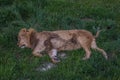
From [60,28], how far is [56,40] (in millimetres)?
1144

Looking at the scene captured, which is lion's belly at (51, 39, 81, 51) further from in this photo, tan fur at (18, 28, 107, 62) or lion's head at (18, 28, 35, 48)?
lion's head at (18, 28, 35, 48)

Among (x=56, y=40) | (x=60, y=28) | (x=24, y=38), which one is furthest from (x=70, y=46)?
(x=60, y=28)

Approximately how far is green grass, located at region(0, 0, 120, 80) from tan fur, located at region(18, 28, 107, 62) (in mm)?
150

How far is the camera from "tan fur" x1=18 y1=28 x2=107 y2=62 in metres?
8.50

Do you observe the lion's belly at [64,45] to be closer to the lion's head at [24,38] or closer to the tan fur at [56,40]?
the tan fur at [56,40]

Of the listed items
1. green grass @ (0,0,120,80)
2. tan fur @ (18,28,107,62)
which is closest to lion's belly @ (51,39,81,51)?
tan fur @ (18,28,107,62)

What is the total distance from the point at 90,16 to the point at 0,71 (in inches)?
140

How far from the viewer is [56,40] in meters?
8.60

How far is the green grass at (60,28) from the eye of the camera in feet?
25.2

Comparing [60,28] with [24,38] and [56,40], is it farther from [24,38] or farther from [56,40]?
[24,38]

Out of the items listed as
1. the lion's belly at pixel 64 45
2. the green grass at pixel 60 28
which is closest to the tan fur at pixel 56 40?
the lion's belly at pixel 64 45

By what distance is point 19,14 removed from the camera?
1027cm

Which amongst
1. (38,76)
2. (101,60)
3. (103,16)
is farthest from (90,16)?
(38,76)

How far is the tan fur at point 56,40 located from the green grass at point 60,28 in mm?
150
